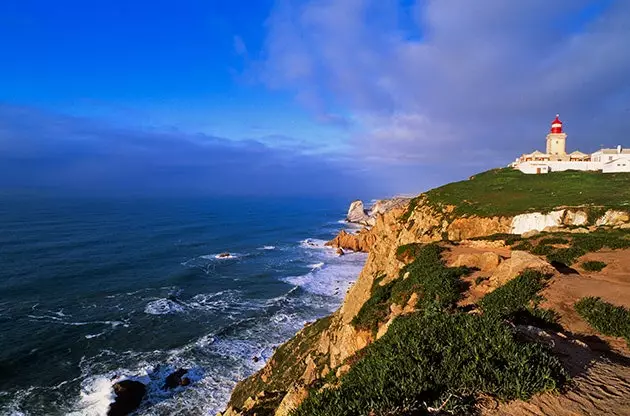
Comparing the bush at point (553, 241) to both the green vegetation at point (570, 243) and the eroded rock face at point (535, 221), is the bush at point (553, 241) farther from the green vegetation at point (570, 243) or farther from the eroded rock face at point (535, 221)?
the eroded rock face at point (535, 221)

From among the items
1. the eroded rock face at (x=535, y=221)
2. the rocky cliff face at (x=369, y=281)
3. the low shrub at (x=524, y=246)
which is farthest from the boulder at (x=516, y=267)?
the eroded rock face at (x=535, y=221)

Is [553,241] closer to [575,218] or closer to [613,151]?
[575,218]

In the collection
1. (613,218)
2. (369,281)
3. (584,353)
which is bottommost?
(369,281)

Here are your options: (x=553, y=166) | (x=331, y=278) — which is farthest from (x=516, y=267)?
(x=553, y=166)

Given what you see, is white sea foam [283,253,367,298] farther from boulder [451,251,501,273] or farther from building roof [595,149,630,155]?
building roof [595,149,630,155]

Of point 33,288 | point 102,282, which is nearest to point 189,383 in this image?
point 102,282

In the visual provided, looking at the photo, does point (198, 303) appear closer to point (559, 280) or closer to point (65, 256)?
point (65, 256)
